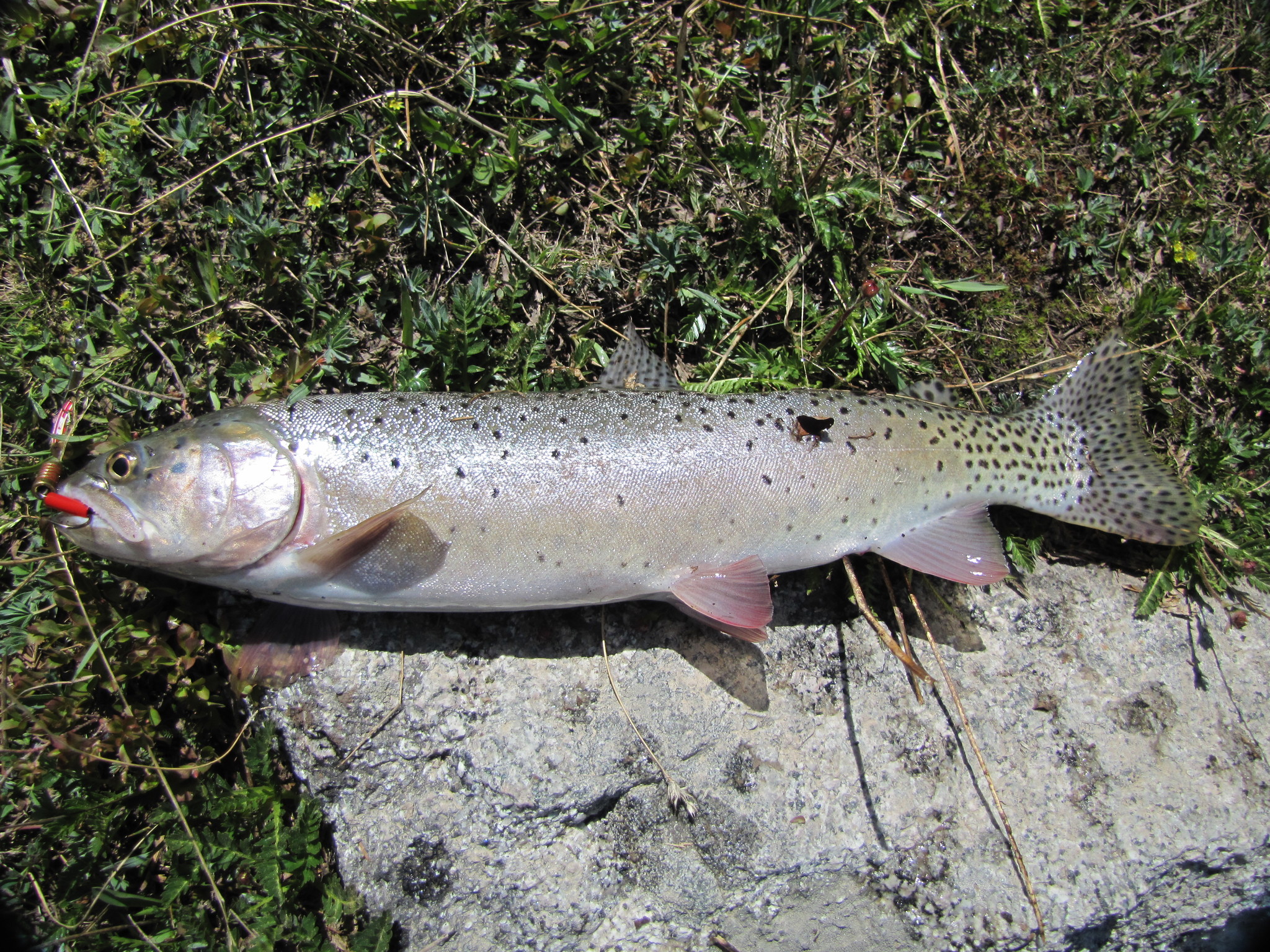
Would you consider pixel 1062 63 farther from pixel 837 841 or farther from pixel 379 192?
pixel 837 841

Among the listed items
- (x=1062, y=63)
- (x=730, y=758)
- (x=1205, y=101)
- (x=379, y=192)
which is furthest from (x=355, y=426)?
(x=1205, y=101)

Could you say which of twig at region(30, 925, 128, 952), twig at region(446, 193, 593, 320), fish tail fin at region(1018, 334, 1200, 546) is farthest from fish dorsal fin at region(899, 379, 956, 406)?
twig at region(30, 925, 128, 952)

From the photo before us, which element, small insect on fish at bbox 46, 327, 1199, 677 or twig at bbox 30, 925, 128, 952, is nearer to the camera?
small insect on fish at bbox 46, 327, 1199, 677

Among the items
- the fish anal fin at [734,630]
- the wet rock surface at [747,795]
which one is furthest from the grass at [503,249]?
the fish anal fin at [734,630]

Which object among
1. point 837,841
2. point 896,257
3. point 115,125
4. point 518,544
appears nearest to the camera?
point 518,544

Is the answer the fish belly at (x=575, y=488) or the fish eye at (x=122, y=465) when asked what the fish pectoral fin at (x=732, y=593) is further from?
the fish eye at (x=122, y=465)

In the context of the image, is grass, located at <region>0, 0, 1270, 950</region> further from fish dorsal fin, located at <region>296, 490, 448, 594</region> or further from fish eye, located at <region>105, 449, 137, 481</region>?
fish dorsal fin, located at <region>296, 490, 448, 594</region>

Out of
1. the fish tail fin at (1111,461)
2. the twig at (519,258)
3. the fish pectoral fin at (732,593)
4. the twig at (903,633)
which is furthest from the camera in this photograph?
the twig at (519,258)
